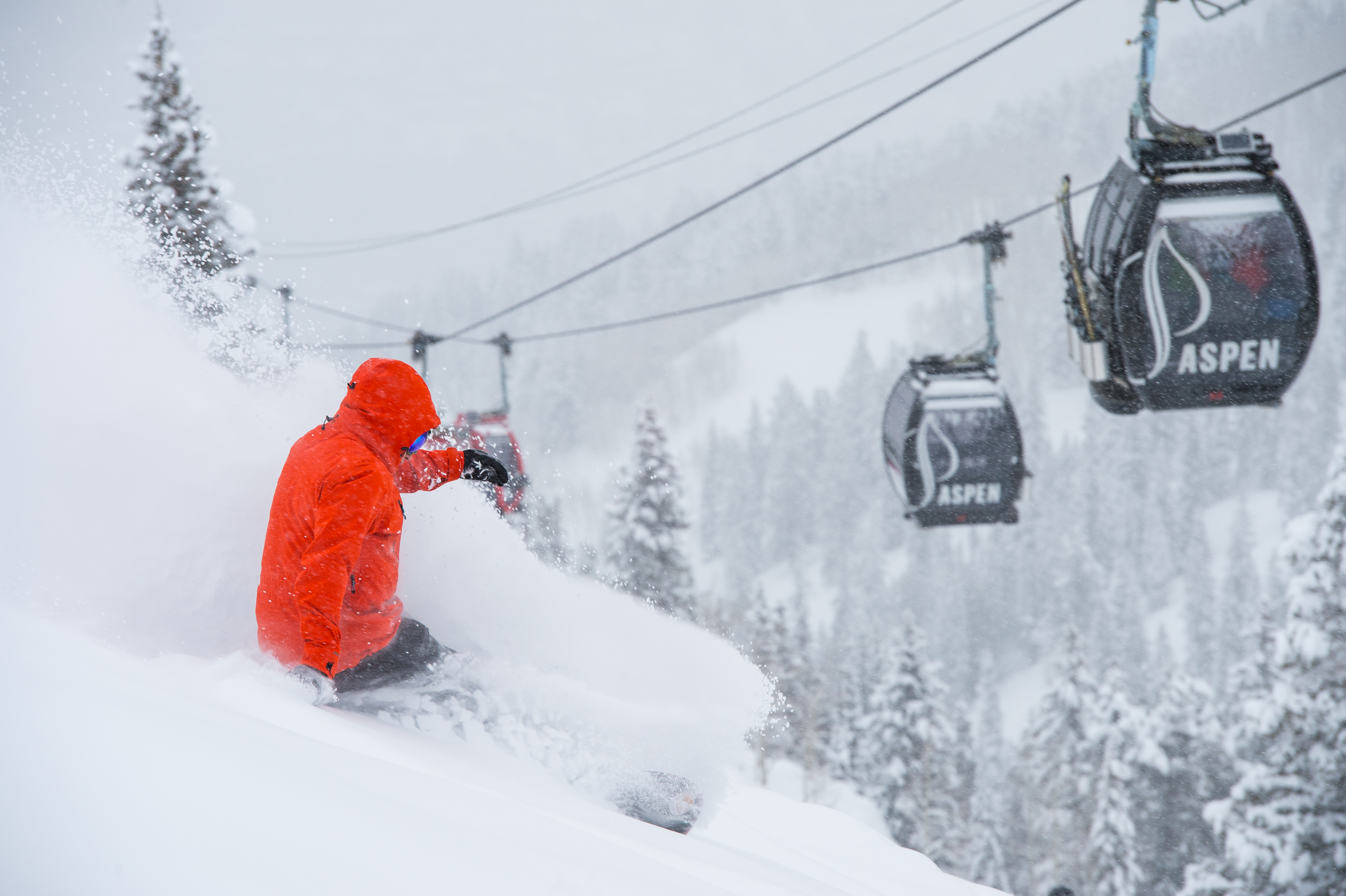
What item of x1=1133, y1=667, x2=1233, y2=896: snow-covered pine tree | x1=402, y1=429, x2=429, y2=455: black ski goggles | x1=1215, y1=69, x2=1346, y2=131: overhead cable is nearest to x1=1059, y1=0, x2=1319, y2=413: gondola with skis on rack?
x1=1215, y1=69, x2=1346, y2=131: overhead cable

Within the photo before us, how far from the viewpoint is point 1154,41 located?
5.98 meters

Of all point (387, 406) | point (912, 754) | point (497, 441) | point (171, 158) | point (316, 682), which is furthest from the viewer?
point (912, 754)

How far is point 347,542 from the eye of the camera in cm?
300

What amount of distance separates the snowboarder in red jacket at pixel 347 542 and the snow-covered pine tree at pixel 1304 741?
13.6m

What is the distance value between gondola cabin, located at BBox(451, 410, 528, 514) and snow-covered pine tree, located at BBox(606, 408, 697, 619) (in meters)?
7.29

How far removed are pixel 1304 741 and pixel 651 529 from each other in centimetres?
1353

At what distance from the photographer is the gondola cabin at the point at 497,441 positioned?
1243cm

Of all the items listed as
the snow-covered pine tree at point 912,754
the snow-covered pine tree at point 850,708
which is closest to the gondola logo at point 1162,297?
the snow-covered pine tree at point 912,754

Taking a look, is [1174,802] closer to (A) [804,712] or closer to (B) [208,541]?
(A) [804,712]

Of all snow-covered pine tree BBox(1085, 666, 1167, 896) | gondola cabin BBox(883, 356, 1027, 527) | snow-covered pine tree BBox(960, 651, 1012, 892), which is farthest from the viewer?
snow-covered pine tree BBox(960, 651, 1012, 892)

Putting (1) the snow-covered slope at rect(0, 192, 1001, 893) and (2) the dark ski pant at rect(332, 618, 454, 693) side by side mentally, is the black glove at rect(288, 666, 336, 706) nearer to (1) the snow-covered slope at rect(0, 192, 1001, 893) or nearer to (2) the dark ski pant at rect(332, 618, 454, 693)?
(1) the snow-covered slope at rect(0, 192, 1001, 893)

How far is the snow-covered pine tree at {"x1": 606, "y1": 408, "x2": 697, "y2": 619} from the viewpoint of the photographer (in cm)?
2116

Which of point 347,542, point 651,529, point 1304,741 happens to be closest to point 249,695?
point 347,542

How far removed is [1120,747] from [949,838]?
6.26 m
